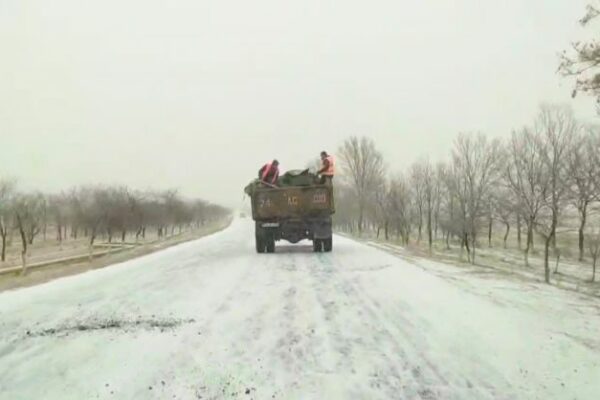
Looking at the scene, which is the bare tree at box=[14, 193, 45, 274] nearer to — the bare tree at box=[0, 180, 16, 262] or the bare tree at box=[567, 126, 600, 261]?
the bare tree at box=[0, 180, 16, 262]

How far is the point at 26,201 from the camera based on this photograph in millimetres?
57438

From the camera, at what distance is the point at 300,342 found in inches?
249

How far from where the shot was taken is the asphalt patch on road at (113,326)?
22.9 ft

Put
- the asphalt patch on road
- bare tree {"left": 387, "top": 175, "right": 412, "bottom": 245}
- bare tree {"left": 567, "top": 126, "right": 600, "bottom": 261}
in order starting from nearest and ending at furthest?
the asphalt patch on road → bare tree {"left": 567, "top": 126, "right": 600, "bottom": 261} → bare tree {"left": 387, "top": 175, "right": 412, "bottom": 245}

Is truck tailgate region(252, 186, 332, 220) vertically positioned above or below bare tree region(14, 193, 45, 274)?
above

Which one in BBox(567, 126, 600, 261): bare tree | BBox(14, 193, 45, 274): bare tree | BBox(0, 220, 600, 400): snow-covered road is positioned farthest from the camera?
BBox(14, 193, 45, 274): bare tree

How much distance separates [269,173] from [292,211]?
1.85 metres

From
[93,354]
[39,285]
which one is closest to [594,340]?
[93,354]

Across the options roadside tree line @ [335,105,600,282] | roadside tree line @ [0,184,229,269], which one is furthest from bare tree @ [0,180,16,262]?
roadside tree line @ [335,105,600,282]

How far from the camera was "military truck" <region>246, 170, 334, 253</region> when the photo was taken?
20.0 metres

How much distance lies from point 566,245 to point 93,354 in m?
46.1

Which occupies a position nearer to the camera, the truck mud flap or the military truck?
the military truck

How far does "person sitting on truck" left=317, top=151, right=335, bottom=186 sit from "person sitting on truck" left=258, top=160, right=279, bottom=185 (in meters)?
1.76

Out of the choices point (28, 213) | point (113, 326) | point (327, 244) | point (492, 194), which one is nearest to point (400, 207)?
point (492, 194)
